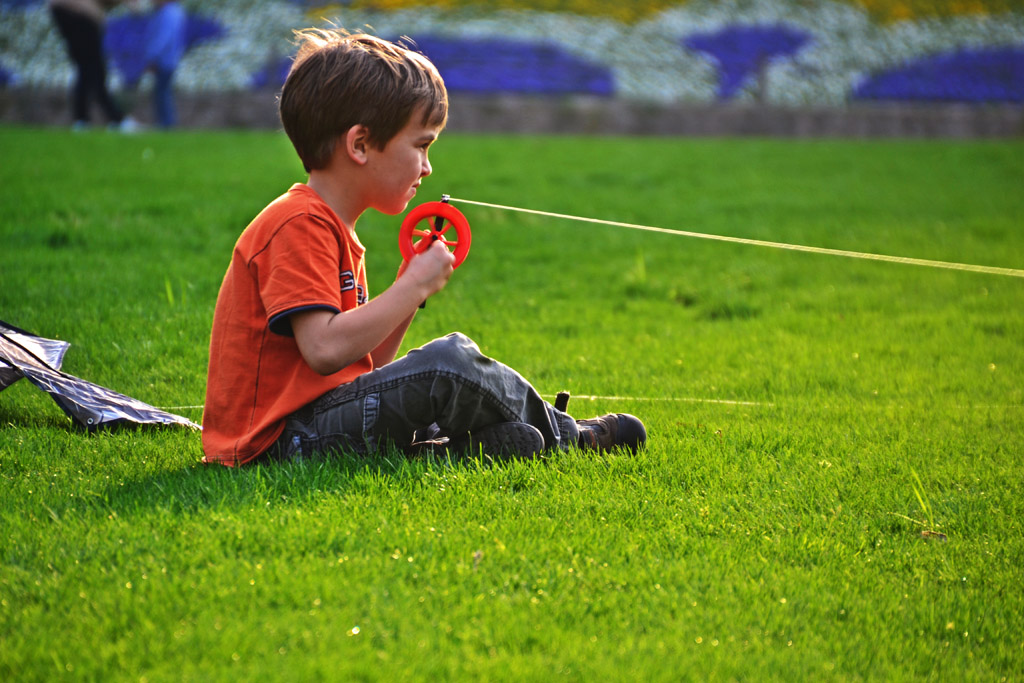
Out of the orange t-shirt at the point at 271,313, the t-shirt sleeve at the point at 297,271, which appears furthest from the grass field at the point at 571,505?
the t-shirt sleeve at the point at 297,271

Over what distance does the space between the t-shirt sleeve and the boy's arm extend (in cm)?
4

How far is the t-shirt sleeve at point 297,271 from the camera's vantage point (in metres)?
2.67

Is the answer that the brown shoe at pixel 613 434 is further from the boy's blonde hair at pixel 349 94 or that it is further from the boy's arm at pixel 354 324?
the boy's blonde hair at pixel 349 94

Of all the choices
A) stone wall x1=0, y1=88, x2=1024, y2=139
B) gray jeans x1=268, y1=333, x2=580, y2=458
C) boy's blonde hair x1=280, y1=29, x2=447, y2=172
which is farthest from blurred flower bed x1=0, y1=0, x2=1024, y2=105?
gray jeans x1=268, y1=333, x2=580, y2=458

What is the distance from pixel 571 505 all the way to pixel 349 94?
1.30 metres

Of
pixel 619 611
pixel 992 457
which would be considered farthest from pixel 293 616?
pixel 992 457

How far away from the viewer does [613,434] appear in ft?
10.8

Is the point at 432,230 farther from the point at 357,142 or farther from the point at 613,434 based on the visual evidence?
the point at 613,434

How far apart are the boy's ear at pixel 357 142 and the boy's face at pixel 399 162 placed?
20 mm

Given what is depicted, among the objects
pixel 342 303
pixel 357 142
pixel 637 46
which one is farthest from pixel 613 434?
pixel 637 46

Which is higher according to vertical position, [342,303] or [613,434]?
[342,303]

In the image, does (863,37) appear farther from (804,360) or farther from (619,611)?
(619,611)

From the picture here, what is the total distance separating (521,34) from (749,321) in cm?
1447

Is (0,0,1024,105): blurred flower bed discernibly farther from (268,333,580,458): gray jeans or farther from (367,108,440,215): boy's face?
(268,333,580,458): gray jeans
